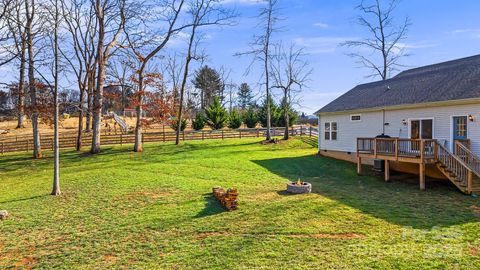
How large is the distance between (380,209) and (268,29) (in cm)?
2007

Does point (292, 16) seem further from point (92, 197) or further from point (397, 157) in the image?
point (92, 197)

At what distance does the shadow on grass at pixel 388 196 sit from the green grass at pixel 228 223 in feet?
0.15

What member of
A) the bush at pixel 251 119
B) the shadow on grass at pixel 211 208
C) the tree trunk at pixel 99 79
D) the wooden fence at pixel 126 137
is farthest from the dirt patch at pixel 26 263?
the bush at pixel 251 119

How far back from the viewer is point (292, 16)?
81.4ft

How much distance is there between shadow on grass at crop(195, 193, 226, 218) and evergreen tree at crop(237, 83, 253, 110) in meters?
48.3

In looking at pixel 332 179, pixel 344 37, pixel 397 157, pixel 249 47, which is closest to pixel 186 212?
pixel 332 179

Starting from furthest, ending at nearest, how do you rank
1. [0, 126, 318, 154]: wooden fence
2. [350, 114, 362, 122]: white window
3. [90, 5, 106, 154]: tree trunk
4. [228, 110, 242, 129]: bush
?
[228, 110, 242, 129]: bush < [0, 126, 318, 154]: wooden fence < [90, 5, 106, 154]: tree trunk < [350, 114, 362, 122]: white window

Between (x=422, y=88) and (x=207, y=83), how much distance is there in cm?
3807

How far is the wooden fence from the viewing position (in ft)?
67.5

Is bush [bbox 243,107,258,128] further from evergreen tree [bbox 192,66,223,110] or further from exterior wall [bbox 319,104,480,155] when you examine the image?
exterior wall [bbox 319,104,480,155]

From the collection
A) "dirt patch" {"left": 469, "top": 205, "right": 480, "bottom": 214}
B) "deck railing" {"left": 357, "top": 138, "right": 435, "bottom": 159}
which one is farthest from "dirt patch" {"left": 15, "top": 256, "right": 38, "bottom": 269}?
"deck railing" {"left": 357, "top": 138, "right": 435, "bottom": 159}

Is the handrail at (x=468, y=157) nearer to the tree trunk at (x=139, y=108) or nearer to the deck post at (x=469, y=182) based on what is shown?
the deck post at (x=469, y=182)

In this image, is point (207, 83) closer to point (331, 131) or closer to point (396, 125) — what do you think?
point (331, 131)

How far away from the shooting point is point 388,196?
10.6m
